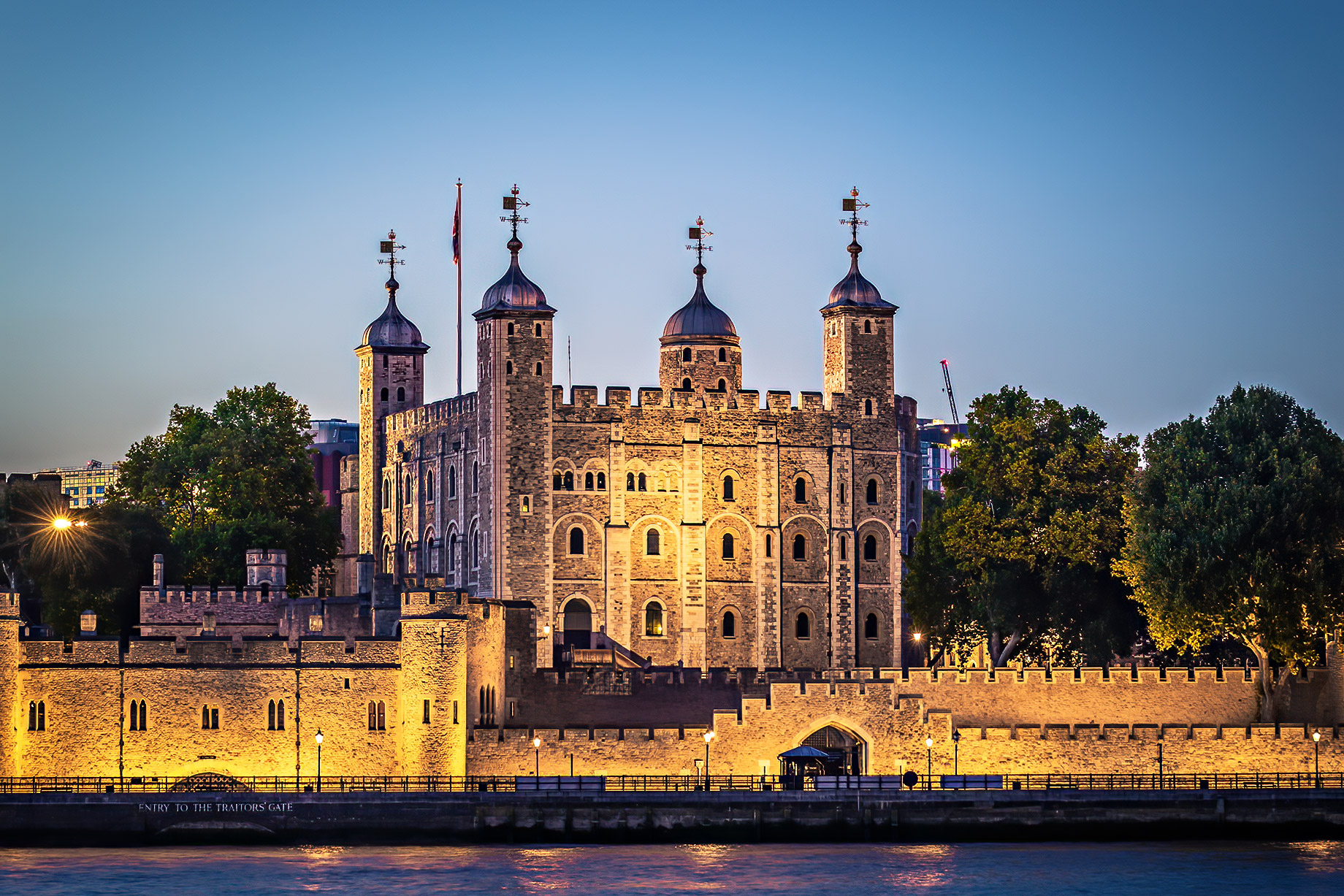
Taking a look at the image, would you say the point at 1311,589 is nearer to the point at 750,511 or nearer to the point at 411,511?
the point at 750,511

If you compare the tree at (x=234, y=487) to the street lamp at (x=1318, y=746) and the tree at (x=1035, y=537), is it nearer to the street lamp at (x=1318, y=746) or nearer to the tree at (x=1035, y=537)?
the tree at (x=1035, y=537)

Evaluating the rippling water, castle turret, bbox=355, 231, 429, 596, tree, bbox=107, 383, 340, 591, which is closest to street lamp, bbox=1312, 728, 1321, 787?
the rippling water

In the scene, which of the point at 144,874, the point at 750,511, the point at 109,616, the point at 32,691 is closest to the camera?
the point at 144,874

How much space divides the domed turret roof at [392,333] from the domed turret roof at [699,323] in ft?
38.6

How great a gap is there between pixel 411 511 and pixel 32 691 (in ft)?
138

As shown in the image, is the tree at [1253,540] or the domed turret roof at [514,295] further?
the domed turret roof at [514,295]

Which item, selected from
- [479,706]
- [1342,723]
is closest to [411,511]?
[479,706]

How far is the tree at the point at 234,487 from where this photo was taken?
106 m

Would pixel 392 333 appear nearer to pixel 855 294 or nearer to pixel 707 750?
pixel 855 294

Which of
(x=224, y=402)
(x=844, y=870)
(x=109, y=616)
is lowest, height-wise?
(x=844, y=870)

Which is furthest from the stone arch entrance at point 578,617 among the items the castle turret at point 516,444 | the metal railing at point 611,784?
the metal railing at point 611,784

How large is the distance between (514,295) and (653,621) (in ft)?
43.7

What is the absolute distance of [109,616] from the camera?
315ft

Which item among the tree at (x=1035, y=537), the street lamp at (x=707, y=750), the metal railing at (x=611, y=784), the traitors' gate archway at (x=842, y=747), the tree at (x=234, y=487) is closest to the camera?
the metal railing at (x=611, y=784)
